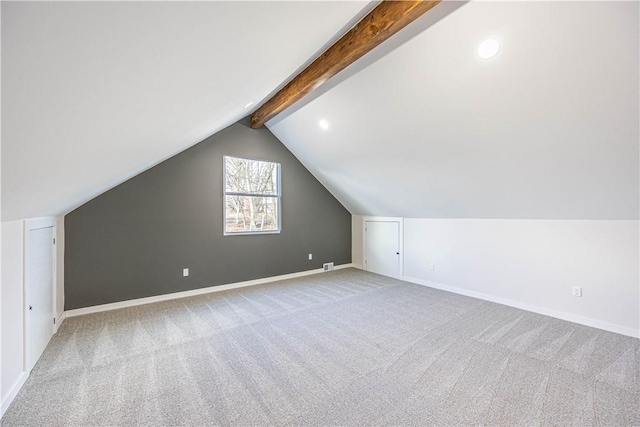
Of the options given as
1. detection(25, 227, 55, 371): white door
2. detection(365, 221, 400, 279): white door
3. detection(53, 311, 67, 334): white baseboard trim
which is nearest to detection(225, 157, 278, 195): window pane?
detection(365, 221, 400, 279): white door

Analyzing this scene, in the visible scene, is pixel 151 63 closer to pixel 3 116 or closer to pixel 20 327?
pixel 3 116

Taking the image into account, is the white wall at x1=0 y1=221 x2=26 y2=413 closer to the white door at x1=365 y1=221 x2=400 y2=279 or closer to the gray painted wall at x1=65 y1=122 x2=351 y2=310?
the gray painted wall at x1=65 y1=122 x2=351 y2=310

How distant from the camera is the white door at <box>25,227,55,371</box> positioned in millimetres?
2172

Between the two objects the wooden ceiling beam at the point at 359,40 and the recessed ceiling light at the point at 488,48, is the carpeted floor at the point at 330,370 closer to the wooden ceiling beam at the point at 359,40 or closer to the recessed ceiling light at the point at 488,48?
the recessed ceiling light at the point at 488,48

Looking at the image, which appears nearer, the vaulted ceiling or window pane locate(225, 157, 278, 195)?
the vaulted ceiling

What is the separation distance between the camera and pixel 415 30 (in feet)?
7.17

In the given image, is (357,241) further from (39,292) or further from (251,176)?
(39,292)

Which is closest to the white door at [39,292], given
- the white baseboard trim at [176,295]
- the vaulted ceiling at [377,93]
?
the vaulted ceiling at [377,93]

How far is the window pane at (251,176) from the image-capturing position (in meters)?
4.66

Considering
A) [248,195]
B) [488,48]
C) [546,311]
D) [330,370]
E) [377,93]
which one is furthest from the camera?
[248,195]

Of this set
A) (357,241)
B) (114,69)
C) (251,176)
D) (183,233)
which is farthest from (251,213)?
(114,69)

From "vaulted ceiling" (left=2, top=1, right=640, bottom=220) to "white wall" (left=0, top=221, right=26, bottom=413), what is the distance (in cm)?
22

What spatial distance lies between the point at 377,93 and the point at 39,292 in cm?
372

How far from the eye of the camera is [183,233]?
4.18m
